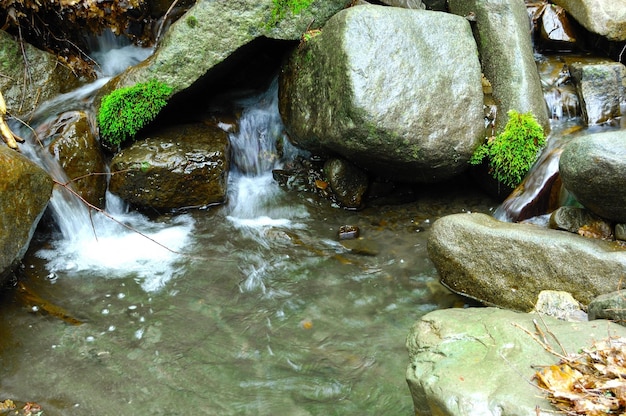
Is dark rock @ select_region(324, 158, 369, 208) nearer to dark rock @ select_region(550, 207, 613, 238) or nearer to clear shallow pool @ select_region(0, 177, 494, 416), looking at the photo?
clear shallow pool @ select_region(0, 177, 494, 416)

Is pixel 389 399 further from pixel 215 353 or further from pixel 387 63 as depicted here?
pixel 387 63

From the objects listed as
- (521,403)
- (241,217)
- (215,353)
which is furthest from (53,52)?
(521,403)

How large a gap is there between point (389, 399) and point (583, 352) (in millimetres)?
1426

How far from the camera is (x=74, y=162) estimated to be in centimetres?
625

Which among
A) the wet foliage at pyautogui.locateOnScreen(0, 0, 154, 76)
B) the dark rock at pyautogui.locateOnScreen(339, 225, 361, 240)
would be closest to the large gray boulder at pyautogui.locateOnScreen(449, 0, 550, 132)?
the dark rock at pyautogui.locateOnScreen(339, 225, 361, 240)

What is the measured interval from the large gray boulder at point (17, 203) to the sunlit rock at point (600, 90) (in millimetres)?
6319

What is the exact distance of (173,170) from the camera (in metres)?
6.41

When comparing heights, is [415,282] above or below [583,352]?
below

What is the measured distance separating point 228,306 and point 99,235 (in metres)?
2.04

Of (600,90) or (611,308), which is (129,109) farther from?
(600,90)

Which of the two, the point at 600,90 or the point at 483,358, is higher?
the point at 600,90

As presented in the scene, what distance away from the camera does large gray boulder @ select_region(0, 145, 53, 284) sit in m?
4.78

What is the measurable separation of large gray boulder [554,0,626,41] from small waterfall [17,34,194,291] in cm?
602

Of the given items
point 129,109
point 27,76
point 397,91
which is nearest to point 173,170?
point 129,109
